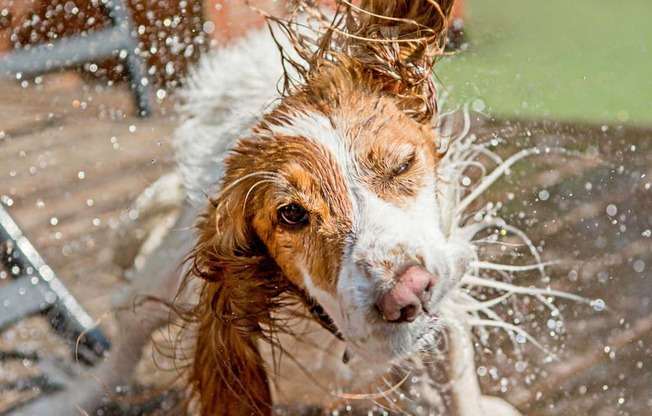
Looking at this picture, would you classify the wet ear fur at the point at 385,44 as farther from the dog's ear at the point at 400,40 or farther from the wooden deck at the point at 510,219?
the wooden deck at the point at 510,219

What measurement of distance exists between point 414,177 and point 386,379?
855 millimetres

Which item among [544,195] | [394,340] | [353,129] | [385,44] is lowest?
[544,195]

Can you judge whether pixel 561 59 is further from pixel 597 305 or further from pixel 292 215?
pixel 292 215

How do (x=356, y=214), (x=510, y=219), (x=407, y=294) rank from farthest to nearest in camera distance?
(x=510, y=219) < (x=356, y=214) < (x=407, y=294)

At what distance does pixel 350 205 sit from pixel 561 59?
1.68 metres

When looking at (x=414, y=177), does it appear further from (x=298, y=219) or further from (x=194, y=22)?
(x=194, y=22)

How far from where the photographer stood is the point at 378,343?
1802 mm

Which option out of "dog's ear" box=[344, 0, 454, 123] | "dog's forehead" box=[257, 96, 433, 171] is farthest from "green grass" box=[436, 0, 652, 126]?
"dog's forehead" box=[257, 96, 433, 171]

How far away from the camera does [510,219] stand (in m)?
2.76

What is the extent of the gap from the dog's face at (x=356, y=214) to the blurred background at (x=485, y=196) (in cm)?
63

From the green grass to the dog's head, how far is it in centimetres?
75

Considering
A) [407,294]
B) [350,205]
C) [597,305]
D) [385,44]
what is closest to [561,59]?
[597,305]

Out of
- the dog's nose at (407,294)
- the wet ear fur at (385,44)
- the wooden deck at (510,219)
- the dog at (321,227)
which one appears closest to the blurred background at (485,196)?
the wooden deck at (510,219)

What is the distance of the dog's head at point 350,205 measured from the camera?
1.72 m
